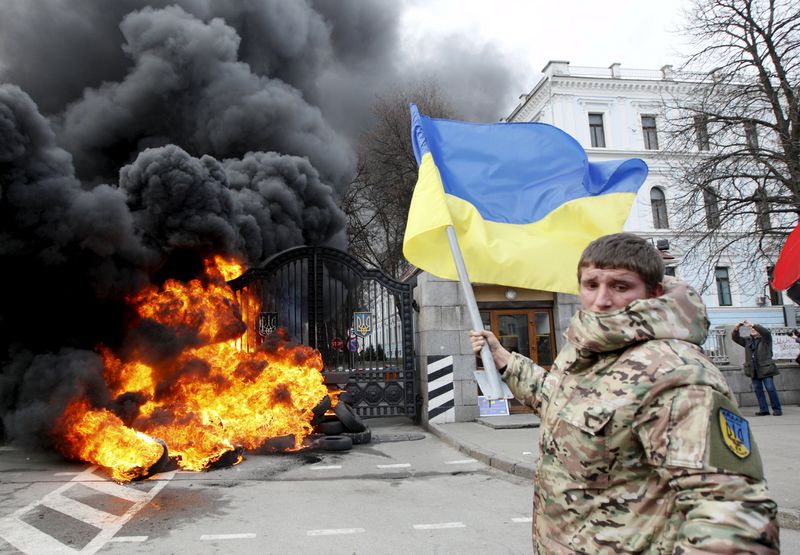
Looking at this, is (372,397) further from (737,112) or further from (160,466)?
(737,112)

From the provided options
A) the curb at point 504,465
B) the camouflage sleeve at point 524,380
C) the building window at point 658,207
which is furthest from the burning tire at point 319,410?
the building window at point 658,207

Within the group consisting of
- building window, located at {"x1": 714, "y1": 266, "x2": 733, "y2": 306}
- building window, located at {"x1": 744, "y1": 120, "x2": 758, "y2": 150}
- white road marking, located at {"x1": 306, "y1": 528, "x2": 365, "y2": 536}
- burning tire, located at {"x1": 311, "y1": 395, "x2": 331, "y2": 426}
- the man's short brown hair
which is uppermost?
building window, located at {"x1": 744, "y1": 120, "x2": 758, "y2": 150}

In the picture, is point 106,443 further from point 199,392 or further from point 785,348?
point 785,348

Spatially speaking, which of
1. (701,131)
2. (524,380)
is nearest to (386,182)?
(701,131)

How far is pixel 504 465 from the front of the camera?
696 cm

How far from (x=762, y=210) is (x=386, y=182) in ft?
47.0

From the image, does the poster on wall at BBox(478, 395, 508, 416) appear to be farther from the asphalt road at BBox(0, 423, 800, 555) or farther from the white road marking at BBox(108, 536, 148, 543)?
the white road marking at BBox(108, 536, 148, 543)

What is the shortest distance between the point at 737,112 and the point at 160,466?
16.5 meters

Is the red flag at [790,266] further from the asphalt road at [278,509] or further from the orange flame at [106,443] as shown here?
the orange flame at [106,443]

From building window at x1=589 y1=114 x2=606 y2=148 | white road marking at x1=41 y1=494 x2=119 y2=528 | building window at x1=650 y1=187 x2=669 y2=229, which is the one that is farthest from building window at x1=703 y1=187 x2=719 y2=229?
building window at x1=589 y1=114 x2=606 y2=148

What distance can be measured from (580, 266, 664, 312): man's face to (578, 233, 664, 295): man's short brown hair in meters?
0.01

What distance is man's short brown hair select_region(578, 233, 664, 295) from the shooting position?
1584 mm

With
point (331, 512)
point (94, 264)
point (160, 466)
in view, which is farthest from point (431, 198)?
point (94, 264)

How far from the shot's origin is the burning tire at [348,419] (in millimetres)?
9461
